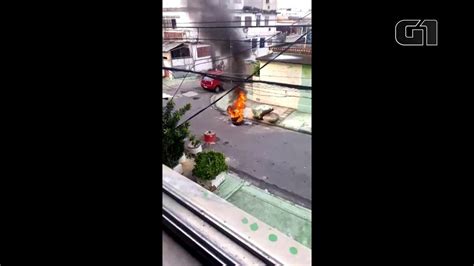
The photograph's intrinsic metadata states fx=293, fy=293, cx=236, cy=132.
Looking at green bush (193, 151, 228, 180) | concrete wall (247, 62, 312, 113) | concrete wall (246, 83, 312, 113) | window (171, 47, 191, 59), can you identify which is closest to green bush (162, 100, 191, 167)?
green bush (193, 151, 228, 180)

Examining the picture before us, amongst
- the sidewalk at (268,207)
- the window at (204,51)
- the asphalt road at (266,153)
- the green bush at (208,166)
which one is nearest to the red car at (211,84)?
the asphalt road at (266,153)

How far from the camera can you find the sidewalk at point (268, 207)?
2.22m

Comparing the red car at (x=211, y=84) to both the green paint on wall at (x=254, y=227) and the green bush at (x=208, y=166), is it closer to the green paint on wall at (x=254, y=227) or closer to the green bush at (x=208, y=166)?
the green bush at (x=208, y=166)

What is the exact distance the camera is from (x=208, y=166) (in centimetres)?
267

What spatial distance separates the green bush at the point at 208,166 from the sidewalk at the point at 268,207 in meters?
0.20

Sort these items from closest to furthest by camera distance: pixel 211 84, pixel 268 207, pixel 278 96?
pixel 268 207, pixel 278 96, pixel 211 84
